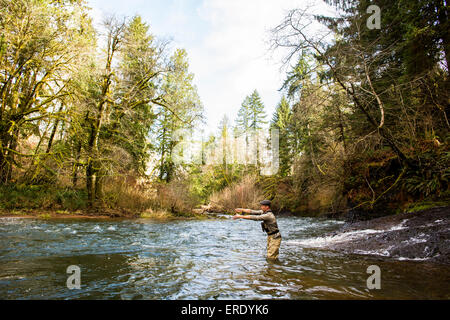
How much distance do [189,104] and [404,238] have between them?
50.5 ft

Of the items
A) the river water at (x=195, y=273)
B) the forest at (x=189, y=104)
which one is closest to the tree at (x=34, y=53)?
the forest at (x=189, y=104)

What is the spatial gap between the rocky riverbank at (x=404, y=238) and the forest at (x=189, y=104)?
1688 millimetres

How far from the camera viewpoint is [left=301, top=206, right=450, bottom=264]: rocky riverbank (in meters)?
6.09

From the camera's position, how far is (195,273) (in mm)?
5066

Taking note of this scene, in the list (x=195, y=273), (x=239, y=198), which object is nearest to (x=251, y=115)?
(x=239, y=198)

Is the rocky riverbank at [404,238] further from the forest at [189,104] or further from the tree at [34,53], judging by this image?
the tree at [34,53]

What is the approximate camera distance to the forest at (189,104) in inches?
370

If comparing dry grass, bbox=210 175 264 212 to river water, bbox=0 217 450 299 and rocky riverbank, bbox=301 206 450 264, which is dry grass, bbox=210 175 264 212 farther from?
river water, bbox=0 217 450 299

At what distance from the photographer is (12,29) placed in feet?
38.4

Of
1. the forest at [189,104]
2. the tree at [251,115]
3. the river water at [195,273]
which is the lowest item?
the river water at [195,273]

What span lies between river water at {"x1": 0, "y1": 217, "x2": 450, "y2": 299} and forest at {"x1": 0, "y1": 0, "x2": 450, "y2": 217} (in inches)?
197

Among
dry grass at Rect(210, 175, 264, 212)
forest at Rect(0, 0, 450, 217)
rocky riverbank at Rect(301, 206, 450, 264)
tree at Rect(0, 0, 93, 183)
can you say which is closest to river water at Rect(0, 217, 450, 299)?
rocky riverbank at Rect(301, 206, 450, 264)

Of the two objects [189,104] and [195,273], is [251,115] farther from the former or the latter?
[195,273]
